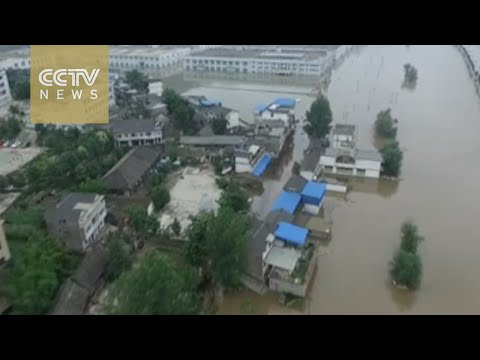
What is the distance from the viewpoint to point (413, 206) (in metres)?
7.96

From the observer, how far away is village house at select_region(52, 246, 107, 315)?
17.3ft

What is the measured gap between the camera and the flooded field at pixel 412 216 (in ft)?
19.0

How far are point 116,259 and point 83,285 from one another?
583mm

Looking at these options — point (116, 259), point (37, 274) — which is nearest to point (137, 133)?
point (116, 259)

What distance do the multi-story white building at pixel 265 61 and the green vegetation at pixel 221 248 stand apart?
46.1 feet

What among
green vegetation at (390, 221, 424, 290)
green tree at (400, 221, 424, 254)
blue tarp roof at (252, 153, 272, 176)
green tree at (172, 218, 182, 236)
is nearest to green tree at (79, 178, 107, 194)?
green tree at (172, 218, 182, 236)

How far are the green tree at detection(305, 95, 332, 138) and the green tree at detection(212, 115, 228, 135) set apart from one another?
93.8 inches

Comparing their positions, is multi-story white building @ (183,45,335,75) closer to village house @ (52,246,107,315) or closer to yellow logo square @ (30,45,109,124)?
yellow logo square @ (30,45,109,124)

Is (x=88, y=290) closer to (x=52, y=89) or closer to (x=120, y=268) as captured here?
(x=120, y=268)

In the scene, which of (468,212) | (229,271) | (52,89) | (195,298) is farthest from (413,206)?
(52,89)

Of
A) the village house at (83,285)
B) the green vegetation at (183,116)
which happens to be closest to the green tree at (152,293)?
the village house at (83,285)

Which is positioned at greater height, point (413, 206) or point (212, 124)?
point (212, 124)

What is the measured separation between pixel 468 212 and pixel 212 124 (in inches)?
270

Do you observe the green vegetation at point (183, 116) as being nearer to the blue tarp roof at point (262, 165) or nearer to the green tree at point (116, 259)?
the blue tarp roof at point (262, 165)
